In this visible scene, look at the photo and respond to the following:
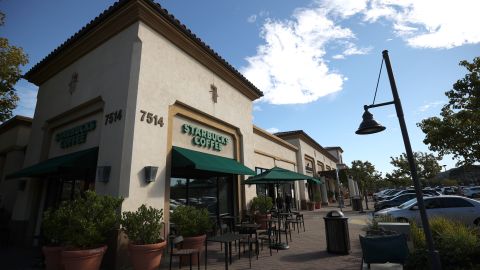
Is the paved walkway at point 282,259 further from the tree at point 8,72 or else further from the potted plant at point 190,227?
the tree at point 8,72

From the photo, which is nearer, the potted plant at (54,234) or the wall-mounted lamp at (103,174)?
the potted plant at (54,234)

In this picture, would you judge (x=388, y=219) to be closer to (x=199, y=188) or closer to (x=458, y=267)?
(x=458, y=267)

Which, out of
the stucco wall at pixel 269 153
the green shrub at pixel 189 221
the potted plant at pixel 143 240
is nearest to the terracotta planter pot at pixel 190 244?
the green shrub at pixel 189 221

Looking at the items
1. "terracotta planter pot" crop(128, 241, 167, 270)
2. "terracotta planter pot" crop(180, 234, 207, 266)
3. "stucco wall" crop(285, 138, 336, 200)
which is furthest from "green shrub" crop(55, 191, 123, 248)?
"stucco wall" crop(285, 138, 336, 200)

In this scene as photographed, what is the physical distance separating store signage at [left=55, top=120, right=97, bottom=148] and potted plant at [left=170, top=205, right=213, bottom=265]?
4767mm

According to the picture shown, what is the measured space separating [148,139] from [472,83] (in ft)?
67.1

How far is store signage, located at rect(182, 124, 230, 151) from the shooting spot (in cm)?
1036

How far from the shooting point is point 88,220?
5.89 meters

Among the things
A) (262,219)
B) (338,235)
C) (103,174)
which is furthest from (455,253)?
(103,174)

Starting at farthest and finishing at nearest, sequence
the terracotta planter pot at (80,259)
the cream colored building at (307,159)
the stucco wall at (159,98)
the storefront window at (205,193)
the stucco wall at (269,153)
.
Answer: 1. the cream colored building at (307,159)
2. the stucco wall at (269,153)
3. the storefront window at (205,193)
4. the stucco wall at (159,98)
5. the terracotta planter pot at (80,259)

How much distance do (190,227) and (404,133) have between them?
6.00m

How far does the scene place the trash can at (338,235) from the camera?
7860 millimetres

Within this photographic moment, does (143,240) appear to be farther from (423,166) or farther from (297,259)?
(423,166)

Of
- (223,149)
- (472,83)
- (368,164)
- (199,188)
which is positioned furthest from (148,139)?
(368,164)
